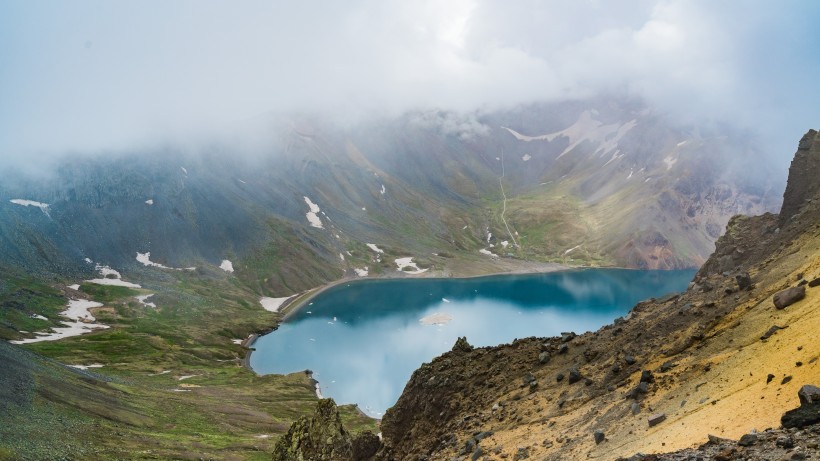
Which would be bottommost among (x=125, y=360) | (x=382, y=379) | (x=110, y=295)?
(x=382, y=379)

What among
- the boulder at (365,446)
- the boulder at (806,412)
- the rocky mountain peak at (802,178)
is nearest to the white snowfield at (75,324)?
the boulder at (365,446)

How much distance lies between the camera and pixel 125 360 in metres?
126

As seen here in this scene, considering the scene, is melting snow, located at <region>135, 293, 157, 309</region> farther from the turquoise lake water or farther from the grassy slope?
the turquoise lake water

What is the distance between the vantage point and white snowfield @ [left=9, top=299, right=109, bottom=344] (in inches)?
5266

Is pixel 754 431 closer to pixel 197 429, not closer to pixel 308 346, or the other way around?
pixel 197 429

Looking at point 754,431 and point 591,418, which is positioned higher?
point 591,418

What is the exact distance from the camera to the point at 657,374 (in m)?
26.4

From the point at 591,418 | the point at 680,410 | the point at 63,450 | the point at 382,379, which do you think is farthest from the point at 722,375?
the point at 382,379

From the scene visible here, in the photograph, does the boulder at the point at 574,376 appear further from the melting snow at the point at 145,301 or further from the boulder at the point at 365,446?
the melting snow at the point at 145,301

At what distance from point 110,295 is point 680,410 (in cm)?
17995

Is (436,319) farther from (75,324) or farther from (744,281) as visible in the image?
(744,281)

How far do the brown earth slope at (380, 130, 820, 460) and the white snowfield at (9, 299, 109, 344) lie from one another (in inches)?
4945

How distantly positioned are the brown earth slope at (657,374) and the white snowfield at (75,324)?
125611 millimetres

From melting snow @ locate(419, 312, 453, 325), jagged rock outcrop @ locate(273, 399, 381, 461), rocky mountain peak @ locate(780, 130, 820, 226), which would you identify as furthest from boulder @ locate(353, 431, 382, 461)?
melting snow @ locate(419, 312, 453, 325)
